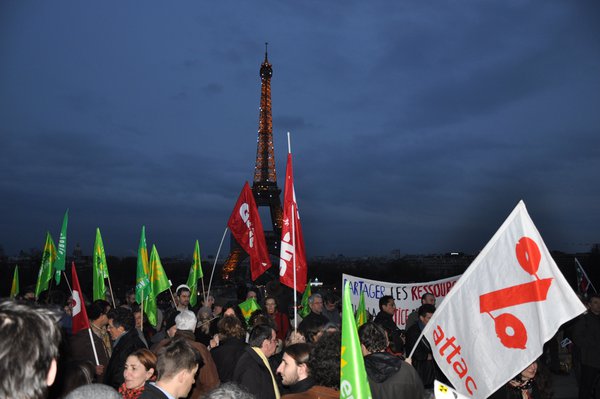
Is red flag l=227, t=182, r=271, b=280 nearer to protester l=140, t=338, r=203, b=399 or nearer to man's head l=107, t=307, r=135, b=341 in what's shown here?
man's head l=107, t=307, r=135, b=341

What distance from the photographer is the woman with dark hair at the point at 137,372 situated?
4094 mm

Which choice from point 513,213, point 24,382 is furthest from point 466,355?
point 24,382

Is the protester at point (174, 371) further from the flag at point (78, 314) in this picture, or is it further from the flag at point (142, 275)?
the flag at point (142, 275)

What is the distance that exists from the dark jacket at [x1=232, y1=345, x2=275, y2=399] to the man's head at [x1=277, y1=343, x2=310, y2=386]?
2.09 ft

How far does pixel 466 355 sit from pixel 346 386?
4.83ft

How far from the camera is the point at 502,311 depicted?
12.3 ft

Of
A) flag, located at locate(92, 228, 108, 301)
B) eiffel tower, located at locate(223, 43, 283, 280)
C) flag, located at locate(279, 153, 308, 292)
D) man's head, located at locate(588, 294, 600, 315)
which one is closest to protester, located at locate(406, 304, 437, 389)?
flag, located at locate(279, 153, 308, 292)

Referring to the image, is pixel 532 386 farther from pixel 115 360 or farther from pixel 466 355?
pixel 115 360

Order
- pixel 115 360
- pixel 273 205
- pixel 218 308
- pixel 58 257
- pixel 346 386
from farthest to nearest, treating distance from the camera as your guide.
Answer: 1. pixel 273 205
2. pixel 58 257
3. pixel 218 308
4. pixel 115 360
5. pixel 346 386

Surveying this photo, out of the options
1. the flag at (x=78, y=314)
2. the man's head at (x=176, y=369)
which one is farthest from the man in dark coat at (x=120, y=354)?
the man's head at (x=176, y=369)

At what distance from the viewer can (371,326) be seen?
4266mm

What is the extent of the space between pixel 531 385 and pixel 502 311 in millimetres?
1114

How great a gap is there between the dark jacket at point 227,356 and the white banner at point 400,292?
4.54m

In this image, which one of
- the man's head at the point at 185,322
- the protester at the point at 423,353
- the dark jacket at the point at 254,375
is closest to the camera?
the dark jacket at the point at 254,375
